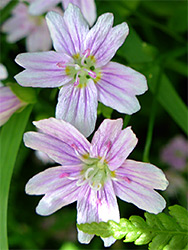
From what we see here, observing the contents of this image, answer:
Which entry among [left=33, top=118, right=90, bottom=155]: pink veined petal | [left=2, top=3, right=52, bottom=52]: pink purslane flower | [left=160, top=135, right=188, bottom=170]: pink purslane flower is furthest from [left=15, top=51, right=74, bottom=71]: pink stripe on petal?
[left=160, top=135, right=188, bottom=170]: pink purslane flower

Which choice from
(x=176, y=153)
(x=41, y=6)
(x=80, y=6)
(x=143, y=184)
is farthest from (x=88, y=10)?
(x=176, y=153)

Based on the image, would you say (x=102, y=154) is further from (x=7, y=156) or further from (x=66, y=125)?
(x=7, y=156)

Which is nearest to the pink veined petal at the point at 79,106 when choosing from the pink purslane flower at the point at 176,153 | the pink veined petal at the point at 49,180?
the pink veined petal at the point at 49,180

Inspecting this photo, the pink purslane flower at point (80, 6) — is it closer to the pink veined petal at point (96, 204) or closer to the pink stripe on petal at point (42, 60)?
the pink stripe on petal at point (42, 60)

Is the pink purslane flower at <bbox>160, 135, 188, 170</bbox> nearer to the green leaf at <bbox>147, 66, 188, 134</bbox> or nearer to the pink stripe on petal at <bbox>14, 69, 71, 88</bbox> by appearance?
the green leaf at <bbox>147, 66, 188, 134</bbox>

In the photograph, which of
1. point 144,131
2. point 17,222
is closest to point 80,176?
point 144,131
